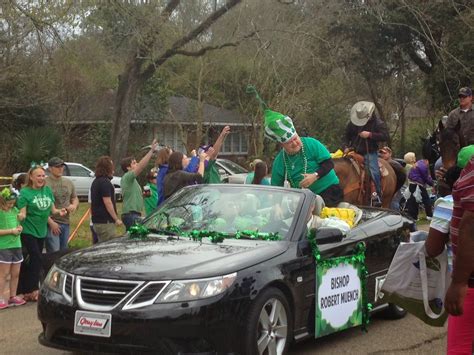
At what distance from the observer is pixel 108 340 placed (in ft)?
16.1

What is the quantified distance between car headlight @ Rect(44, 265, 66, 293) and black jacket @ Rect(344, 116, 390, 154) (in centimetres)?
624

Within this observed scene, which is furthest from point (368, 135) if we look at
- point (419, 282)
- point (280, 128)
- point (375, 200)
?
point (419, 282)

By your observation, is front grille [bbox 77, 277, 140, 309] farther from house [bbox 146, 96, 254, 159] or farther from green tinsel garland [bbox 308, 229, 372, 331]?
house [bbox 146, 96, 254, 159]

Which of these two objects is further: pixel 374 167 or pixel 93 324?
pixel 374 167

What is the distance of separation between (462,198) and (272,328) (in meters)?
2.26

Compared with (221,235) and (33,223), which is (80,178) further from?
(221,235)

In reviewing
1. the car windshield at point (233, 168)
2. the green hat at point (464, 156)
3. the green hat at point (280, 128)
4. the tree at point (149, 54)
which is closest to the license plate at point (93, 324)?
the green hat at point (464, 156)

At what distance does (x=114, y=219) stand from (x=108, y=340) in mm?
4347

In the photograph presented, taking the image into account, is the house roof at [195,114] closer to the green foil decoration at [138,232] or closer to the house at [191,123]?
the house at [191,123]

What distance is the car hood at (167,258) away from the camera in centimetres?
509

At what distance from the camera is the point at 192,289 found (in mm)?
4961

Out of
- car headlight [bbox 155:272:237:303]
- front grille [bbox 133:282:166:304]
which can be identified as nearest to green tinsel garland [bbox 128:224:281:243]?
car headlight [bbox 155:272:237:303]

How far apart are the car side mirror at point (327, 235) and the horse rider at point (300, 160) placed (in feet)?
5.46

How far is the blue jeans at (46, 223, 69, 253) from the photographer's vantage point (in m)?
9.10
